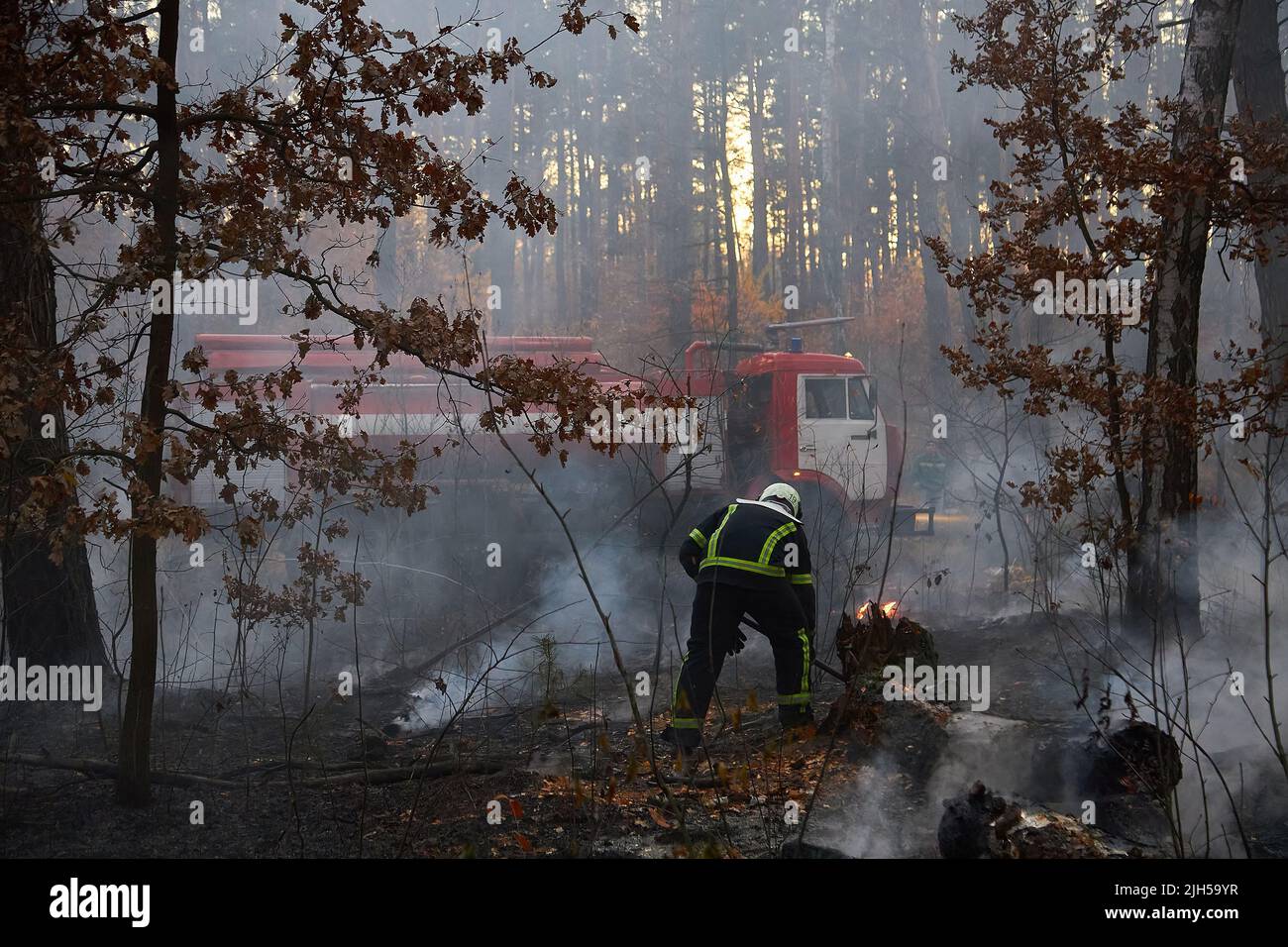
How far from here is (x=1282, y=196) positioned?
6.00 meters

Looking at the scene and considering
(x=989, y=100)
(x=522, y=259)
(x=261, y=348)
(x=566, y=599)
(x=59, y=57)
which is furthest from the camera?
(x=522, y=259)

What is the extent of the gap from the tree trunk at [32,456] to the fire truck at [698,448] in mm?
5397

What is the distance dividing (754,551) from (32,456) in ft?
12.9

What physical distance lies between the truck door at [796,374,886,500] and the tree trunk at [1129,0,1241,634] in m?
5.18

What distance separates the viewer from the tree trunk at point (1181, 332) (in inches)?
266

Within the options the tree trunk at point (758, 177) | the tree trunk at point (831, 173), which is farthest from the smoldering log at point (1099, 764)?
the tree trunk at point (758, 177)

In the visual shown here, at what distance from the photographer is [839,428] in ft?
40.8

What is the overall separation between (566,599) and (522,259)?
32577 mm

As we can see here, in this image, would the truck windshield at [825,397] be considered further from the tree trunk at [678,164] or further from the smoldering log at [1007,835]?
the tree trunk at [678,164]

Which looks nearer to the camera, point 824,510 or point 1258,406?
point 1258,406

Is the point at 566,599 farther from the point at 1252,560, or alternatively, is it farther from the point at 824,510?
the point at 1252,560

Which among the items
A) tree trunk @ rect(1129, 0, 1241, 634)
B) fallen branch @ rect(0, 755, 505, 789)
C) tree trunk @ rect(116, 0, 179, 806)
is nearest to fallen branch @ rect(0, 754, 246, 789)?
fallen branch @ rect(0, 755, 505, 789)

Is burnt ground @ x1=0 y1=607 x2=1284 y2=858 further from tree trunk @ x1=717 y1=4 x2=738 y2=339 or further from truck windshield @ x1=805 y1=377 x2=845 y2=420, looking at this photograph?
tree trunk @ x1=717 y1=4 x2=738 y2=339

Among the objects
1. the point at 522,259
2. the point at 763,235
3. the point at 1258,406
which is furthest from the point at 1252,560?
Result: the point at 522,259
